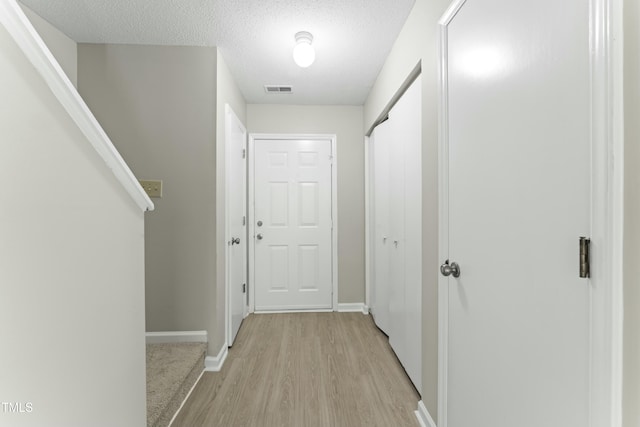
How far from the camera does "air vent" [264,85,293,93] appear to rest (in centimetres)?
281

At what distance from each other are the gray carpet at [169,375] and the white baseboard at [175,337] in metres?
0.04

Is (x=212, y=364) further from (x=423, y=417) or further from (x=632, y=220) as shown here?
(x=632, y=220)

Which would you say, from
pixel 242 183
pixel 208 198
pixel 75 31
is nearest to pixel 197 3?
pixel 75 31

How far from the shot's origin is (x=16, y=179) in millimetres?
635

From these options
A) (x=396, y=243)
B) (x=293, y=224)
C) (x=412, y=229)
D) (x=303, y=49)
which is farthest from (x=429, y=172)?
(x=293, y=224)

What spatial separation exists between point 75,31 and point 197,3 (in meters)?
0.98

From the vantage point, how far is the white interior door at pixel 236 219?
2438mm

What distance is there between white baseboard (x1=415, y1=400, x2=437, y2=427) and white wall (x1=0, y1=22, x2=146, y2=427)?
4.41ft

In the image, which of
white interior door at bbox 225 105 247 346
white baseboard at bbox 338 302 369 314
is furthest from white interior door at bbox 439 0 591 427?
white baseboard at bbox 338 302 369 314

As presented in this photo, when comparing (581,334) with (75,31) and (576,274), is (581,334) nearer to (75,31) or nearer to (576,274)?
A: (576,274)

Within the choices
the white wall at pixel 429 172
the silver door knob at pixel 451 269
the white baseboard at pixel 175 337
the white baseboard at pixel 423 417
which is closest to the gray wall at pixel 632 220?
the silver door knob at pixel 451 269

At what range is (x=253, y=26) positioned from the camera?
1931 millimetres

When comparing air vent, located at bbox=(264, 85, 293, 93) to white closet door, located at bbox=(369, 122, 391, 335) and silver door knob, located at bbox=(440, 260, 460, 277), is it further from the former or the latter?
silver door knob, located at bbox=(440, 260, 460, 277)

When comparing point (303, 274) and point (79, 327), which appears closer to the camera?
point (79, 327)
